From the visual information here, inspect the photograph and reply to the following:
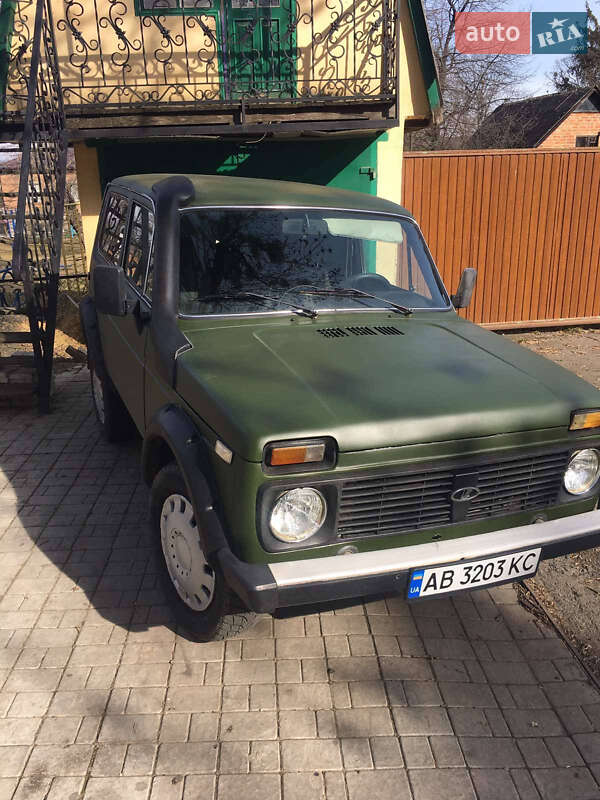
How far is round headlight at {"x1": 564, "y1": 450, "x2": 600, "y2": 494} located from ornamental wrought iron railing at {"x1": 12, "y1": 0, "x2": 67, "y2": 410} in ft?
17.0

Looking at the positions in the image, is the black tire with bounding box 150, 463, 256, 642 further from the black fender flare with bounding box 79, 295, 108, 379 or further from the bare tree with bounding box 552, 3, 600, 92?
the bare tree with bounding box 552, 3, 600, 92

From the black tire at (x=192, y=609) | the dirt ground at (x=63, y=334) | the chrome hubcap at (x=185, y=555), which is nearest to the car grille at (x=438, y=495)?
the black tire at (x=192, y=609)

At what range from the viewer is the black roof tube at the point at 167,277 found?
3.31 meters

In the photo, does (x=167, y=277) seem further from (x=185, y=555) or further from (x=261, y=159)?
(x=261, y=159)

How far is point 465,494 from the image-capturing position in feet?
9.25

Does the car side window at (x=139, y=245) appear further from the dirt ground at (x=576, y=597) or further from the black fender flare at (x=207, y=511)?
the dirt ground at (x=576, y=597)

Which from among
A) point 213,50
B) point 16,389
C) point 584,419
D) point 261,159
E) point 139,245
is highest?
point 213,50

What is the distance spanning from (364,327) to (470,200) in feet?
22.4

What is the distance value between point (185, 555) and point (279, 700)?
2.61 ft

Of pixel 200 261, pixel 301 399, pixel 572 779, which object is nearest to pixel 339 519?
pixel 301 399

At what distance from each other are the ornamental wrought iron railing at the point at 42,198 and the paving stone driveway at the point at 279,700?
319cm

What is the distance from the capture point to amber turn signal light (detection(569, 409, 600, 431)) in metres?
2.87

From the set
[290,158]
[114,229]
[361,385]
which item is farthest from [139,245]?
[290,158]

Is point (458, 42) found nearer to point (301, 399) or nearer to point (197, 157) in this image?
point (197, 157)
